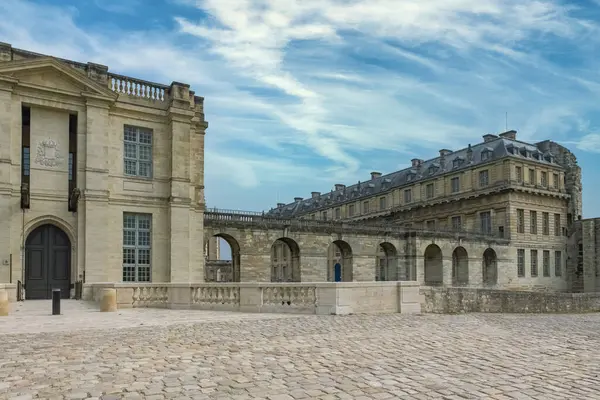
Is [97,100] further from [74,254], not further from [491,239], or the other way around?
[491,239]

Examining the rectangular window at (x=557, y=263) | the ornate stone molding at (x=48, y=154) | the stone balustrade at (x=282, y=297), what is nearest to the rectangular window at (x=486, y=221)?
the rectangular window at (x=557, y=263)

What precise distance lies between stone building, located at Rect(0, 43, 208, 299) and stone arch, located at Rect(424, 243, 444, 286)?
27.2m

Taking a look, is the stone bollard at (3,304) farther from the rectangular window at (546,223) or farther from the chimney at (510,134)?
the rectangular window at (546,223)

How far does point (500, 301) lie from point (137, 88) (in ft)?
59.9

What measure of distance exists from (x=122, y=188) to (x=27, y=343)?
46.9ft

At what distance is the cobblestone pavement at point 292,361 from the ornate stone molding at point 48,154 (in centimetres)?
1050

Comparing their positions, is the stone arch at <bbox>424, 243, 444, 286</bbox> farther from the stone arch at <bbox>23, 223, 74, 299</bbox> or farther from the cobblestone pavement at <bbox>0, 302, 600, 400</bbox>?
the cobblestone pavement at <bbox>0, 302, 600, 400</bbox>

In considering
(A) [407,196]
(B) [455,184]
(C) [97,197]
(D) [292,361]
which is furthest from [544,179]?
(D) [292,361]

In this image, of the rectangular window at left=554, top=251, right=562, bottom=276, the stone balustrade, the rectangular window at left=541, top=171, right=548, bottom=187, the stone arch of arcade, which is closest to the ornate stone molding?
the stone balustrade

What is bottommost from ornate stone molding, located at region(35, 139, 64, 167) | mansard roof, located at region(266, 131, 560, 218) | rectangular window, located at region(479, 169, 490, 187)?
ornate stone molding, located at region(35, 139, 64, 167)

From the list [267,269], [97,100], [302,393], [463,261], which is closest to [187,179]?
[97,100]

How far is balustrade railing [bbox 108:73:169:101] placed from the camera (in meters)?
22.8

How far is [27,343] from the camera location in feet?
29.3

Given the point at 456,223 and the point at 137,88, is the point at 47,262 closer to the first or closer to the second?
the point at 137,88
